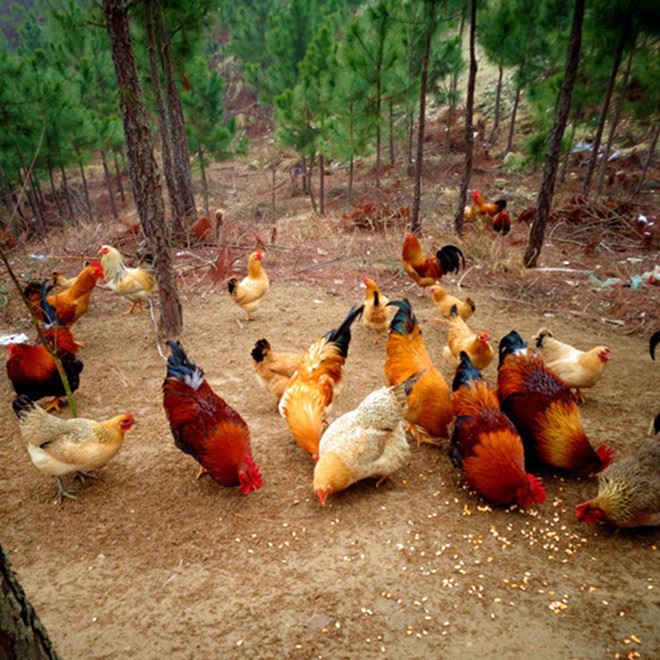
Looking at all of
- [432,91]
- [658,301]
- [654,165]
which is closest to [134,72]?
[658,301]

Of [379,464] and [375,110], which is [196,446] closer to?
[379,464]

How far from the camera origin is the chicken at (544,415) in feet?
11.1

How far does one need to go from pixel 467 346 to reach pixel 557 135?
474 cm

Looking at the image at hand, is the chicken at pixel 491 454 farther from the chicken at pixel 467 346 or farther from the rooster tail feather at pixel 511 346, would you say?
the chicken at pixel 467 346

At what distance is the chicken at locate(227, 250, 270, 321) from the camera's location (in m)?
6.30

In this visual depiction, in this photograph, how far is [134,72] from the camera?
14.7 ft

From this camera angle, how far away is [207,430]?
3.34 meters

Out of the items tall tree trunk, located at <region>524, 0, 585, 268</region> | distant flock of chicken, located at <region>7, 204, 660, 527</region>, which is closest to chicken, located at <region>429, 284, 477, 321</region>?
distant flock of chicken, located at <region>7, 204, 660, 527</region>

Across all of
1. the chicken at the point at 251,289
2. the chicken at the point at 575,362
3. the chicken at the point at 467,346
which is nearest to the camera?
the chicken at the point at 575,362

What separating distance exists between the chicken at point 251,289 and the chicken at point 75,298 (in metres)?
1.82

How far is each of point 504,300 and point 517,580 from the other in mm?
5478

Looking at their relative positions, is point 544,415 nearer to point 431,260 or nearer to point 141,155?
point 431,260

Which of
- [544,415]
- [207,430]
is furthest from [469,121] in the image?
[207,430]

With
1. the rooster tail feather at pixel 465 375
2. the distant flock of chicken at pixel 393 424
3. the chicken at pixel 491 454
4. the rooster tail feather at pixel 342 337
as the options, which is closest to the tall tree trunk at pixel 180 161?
the distant flock of chicken at pixel 393 424
